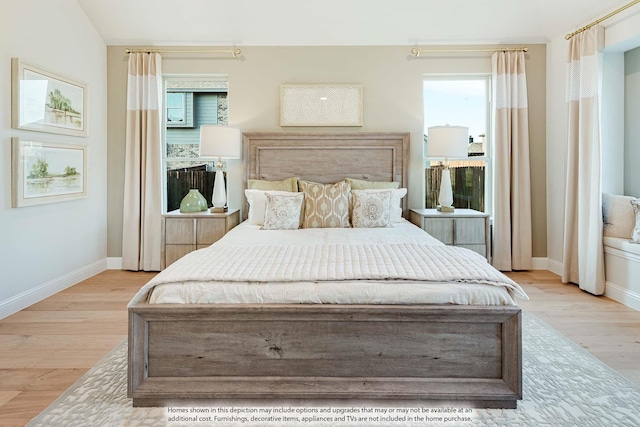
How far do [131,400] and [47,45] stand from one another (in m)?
3.23

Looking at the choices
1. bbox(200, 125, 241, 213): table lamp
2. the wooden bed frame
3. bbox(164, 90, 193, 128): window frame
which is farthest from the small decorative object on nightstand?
the wooden bed frame

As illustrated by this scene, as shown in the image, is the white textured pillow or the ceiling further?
the ceiling

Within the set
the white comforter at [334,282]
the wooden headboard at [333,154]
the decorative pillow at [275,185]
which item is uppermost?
the wooden headboard at [333,154]

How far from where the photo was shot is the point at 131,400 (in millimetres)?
1983

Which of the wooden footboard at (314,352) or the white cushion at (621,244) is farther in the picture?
the white cushion at (621,244)

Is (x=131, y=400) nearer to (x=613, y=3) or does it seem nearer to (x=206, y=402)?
(x=206, y=402)

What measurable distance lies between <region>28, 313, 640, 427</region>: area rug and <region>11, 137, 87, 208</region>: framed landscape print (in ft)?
6.43

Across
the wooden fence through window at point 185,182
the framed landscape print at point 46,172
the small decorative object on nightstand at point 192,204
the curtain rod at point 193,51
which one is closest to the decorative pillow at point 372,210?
the small decorative object on nightstand at point 192,204

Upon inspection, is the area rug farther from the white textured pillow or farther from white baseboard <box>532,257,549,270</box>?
white baseboard <box>532,257,549,270</box>

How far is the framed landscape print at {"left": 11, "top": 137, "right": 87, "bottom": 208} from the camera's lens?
3268mm

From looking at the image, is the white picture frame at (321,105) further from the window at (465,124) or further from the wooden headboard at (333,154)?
the window at (465,124)

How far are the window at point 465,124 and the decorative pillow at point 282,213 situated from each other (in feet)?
5.75

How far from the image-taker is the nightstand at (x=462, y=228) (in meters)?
4.11

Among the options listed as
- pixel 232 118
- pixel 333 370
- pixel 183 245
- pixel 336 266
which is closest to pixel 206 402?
pixel 333 370
